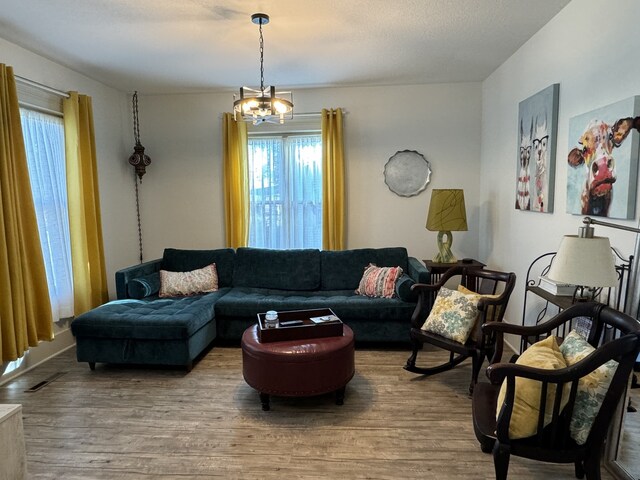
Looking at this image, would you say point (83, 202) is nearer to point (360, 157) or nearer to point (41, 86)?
point (41, 86)

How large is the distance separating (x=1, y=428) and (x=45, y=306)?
1.73 m

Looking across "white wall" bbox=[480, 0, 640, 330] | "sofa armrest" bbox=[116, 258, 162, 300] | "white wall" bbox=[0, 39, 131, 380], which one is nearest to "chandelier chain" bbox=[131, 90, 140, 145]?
"white wall" bbox=[0, 39, 131, 380]

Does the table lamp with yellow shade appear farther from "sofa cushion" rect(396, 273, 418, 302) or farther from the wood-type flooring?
the wood-type flooring

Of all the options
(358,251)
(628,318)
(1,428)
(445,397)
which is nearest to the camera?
(628,318)

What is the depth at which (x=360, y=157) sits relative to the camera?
4.58m

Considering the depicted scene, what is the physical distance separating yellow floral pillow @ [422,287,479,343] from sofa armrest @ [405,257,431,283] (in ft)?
1.76

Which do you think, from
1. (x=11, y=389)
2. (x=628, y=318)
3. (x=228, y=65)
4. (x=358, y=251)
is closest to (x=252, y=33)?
(x=228, y=65)

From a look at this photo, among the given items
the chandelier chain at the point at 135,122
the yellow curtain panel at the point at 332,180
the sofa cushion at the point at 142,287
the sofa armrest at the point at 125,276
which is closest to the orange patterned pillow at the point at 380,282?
the yellow curtain panel at the point at 332,180

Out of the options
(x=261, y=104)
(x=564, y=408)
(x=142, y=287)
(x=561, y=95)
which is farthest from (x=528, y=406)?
(x=142, y=287)

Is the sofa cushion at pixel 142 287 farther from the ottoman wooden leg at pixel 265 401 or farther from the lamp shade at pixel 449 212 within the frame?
the lamp shade at pixel 449 212

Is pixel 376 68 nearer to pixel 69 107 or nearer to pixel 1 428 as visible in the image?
pixel 69 107

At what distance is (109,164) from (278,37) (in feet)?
8.21

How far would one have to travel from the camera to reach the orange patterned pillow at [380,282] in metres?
3.63

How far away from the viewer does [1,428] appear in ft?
5.73
